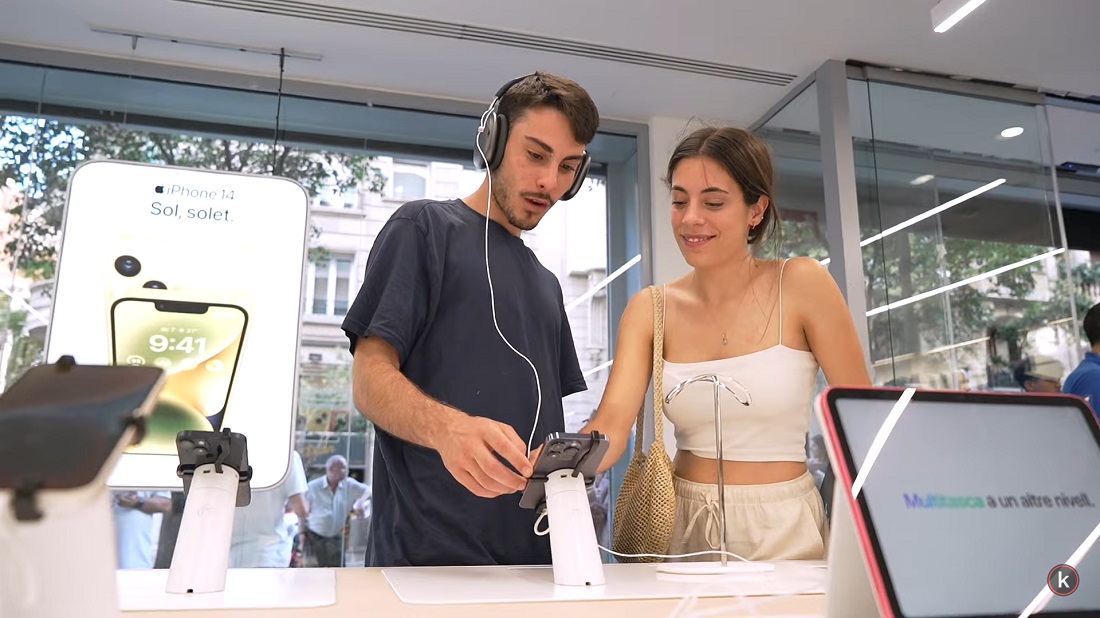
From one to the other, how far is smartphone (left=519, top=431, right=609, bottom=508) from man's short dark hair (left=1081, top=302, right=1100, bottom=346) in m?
3.52

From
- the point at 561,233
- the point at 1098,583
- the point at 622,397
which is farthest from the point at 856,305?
the point at 1098,583

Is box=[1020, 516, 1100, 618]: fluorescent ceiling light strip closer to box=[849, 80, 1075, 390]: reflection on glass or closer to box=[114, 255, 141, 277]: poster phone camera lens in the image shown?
box=[114, 255, 141, 277]: poster phone camera lens

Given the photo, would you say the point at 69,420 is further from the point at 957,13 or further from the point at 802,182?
the point at 802,182

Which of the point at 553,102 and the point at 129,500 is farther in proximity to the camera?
the point at 129,500

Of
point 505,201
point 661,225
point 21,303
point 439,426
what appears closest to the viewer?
point 439,426

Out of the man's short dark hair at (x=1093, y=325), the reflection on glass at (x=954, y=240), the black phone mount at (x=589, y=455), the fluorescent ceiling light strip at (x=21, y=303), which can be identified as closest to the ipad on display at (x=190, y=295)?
the black phone mount at (x=589, y=455)

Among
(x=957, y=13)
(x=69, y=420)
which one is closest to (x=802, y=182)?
(x=957, y=13)

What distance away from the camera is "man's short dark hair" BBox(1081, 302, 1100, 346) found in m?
3.56

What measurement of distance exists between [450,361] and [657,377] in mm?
395

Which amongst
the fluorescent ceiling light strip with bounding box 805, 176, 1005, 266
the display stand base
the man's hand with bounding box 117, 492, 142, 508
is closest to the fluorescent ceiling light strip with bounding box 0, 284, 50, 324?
the man's hand with bounding box 117, 492, 142, 508

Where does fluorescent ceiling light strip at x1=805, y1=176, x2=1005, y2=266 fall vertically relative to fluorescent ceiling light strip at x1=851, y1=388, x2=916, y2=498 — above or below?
above

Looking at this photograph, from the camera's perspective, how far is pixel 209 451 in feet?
2.99

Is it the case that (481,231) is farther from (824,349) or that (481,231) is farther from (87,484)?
(87,484)

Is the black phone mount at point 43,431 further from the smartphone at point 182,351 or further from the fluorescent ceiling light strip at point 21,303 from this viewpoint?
the fluorescent ceiling light strip at point 21,303
